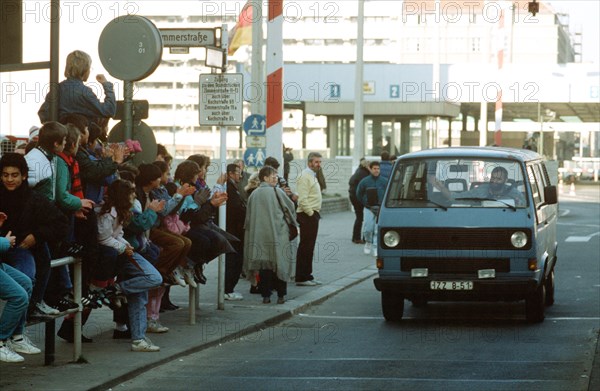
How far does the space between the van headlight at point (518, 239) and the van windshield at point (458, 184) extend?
40cm

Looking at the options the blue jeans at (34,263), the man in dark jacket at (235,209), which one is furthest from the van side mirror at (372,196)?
the blue jeans at (34,263)

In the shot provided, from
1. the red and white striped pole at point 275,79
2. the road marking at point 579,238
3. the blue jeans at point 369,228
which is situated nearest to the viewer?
the red and white striped pole at point 275,79

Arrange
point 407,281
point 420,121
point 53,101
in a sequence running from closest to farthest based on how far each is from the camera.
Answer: point 53,101 → point 407,281 → point 420,121

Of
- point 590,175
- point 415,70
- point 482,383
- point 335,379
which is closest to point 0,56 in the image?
point 335,379

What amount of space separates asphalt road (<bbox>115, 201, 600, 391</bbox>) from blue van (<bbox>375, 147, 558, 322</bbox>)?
1.45 ft

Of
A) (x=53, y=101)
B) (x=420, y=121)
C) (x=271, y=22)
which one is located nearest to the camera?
(x=53, y=101)

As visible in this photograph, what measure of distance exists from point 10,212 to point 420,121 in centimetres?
4148

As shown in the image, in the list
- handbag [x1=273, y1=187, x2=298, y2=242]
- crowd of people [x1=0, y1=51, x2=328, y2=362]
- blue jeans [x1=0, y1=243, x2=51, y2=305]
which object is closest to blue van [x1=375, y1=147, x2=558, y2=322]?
handbag [x1=273, y1=187, x2=298, y2=242]

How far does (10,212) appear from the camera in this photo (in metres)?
8.84

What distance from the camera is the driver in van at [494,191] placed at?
1380 cm

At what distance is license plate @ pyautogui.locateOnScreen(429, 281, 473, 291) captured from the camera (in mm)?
13219

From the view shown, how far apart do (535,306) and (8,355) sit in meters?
6.56

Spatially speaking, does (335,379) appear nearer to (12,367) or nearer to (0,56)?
(12,367)

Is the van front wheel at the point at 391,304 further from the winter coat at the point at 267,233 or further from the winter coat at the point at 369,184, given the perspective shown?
the winter coat at the point at 369,184
